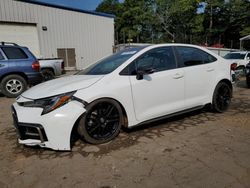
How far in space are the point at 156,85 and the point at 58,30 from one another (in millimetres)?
14517

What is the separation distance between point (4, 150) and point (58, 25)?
14660 millimetres

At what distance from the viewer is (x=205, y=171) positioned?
2713mm

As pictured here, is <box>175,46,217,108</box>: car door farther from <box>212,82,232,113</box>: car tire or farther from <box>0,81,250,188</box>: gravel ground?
<box>0,81,250,188</box>: gravel ground

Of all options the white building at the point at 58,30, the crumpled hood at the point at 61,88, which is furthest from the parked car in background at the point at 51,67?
the crumpled hood at the point at 61,88

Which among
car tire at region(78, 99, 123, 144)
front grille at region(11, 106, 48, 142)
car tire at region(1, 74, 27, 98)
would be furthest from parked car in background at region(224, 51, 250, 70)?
front grille at region(11, 106, 48, 142)

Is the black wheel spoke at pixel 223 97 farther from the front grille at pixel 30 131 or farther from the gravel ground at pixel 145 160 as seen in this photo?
the front grille at pixel 30 131

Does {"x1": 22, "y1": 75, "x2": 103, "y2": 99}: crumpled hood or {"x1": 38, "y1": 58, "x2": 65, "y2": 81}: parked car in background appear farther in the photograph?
{"x1": 38, "y1": 58, "x2": 65, "y2": 81}: parked car in background

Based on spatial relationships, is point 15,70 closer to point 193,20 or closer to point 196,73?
point 196,73

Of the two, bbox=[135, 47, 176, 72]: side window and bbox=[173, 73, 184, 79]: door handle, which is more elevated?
bbox=[135, 47, 176, 72]: side window

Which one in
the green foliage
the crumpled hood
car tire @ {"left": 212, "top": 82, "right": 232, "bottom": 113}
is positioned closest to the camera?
the crumpled hood

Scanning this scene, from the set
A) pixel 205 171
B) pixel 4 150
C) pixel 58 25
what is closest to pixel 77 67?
pixel 58 25

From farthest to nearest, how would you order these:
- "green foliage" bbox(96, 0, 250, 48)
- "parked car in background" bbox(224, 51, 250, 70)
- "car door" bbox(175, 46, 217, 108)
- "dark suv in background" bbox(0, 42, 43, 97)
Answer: "green foliage" bbox(96, 0, 250, 48) < "parked car in background" bbox(224, 51, 250, 70) < "dark suv in background" bbox(0, 42, 43, 97) < "car door" bbox(175, 46, 217, 108)

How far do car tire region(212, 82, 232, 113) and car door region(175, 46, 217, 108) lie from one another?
0.20 metres

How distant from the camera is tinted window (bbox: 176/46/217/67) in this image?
4375 millimetres
